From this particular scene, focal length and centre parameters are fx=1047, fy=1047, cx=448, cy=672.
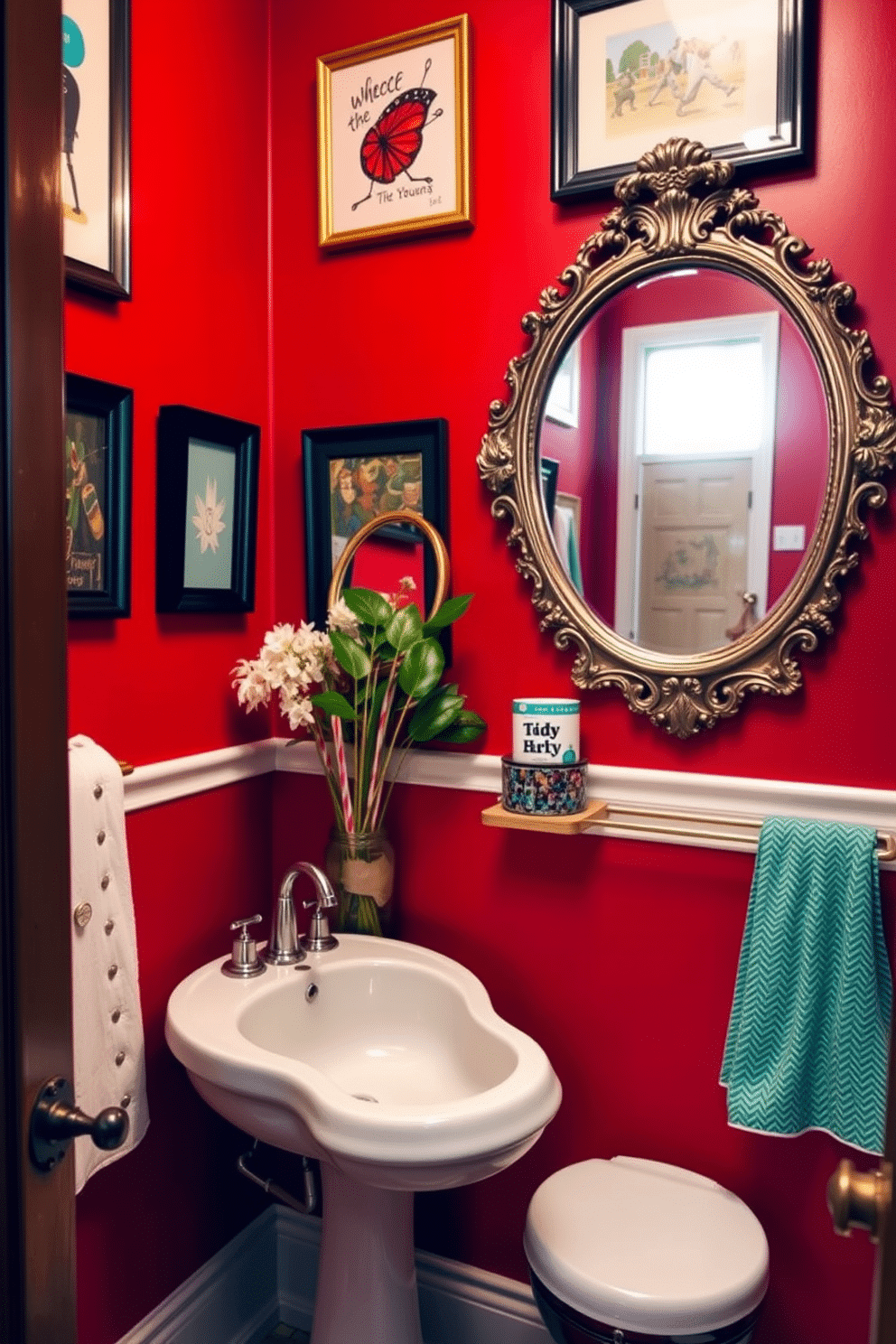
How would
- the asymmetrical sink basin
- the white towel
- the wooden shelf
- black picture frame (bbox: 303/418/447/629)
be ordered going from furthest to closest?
black picture frame (bbox: 303/418/447/629)
the wooden shelf
the white towel
the asymmetrical sink basin

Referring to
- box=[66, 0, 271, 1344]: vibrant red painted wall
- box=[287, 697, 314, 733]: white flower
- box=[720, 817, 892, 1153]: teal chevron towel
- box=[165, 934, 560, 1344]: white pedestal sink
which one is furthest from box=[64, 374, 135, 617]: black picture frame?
box=[720, 817, 892, 1153]: teal chevron towel

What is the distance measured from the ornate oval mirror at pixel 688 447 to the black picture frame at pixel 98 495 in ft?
2.04

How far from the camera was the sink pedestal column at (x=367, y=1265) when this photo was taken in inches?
65.1

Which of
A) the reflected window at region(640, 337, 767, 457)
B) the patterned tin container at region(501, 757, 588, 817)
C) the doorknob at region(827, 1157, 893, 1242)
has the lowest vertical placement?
the doorknob at region(827, 1157, 893, 1242)

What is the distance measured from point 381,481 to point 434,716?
470 millimetres

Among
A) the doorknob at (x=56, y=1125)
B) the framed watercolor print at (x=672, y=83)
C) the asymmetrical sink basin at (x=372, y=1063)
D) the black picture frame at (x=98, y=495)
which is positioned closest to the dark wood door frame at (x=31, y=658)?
the doorknob at (x=56, y=1125)

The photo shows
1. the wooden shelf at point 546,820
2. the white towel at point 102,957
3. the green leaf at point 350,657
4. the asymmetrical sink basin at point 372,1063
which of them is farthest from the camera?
the green leaf at point 350,657

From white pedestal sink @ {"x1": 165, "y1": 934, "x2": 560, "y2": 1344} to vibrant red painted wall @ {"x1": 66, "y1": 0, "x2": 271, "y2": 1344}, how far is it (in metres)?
0.24

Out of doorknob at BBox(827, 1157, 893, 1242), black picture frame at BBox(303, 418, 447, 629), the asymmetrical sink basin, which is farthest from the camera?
black picture frame at BBox(303, 418, 447, 629)

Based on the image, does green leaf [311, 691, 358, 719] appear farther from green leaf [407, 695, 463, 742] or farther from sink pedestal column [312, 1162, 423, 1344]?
sink pedestal column [312, 1162, 423, 1344]

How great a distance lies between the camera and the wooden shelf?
1.71m

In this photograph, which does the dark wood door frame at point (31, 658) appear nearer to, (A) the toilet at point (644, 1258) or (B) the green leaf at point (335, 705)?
(A) the toilet at point (644, 1258)

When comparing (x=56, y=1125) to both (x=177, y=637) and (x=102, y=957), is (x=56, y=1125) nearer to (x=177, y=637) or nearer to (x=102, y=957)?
(x=102, y=957)

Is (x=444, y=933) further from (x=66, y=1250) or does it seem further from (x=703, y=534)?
(x=66, y=1250)
